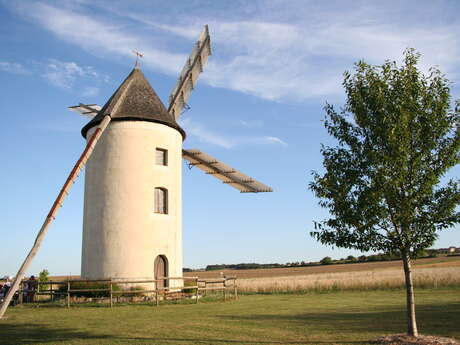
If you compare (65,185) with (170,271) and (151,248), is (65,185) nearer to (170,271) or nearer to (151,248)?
(151,248)

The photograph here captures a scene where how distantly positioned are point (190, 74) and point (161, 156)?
7.32 metres

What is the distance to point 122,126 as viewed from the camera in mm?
23797

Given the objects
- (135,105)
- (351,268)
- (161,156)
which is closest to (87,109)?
(135,105)

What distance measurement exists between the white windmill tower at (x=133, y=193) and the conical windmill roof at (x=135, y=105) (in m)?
0.05

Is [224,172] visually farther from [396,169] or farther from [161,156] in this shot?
[396,169]

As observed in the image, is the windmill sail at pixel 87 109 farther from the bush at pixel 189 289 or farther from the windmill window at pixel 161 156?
the bush at pixel 189 289

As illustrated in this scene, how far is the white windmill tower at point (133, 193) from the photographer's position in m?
22.7

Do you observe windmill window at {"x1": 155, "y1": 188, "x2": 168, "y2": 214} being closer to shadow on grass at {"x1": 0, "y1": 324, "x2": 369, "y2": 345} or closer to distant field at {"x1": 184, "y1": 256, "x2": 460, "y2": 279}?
shadow on grass at {"x1": 0, "y1": 324, "x2": 369, "y2": 345}

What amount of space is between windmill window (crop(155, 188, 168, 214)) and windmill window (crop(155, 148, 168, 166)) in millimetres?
1515

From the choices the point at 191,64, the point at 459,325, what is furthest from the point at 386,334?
the point at 191,64

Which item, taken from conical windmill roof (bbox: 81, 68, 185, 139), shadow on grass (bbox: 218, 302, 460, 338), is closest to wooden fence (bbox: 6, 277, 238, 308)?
shadow on grass (bbox: 218, 302, 460, 338)

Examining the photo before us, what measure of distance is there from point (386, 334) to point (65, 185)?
36.4 ft

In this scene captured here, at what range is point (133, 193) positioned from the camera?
2314 centimetres

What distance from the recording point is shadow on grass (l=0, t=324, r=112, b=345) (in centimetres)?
1112
